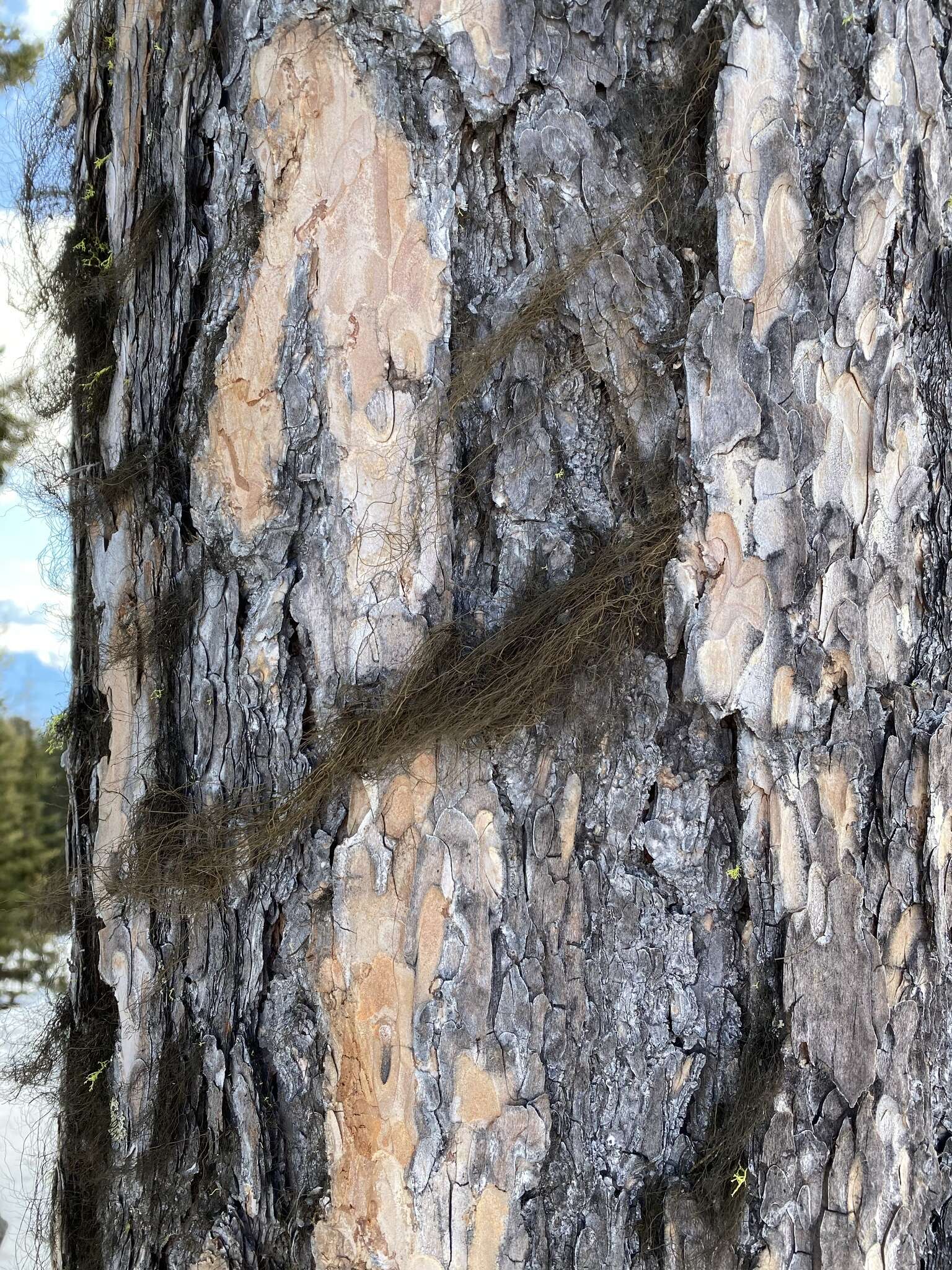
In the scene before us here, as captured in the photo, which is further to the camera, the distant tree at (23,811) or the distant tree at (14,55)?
the distant tree at (23,811)

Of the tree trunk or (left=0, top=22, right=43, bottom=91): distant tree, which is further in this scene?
(left=0, top=22, right=43, bottom=91): distant tree

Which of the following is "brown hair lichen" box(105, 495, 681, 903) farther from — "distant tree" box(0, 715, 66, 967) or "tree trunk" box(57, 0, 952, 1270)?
"distant tree" box(0, 715, 66, 967)

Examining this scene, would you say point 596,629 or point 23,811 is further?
point 23,811

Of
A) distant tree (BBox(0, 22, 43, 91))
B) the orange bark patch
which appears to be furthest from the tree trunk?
distant tree (BBox(0, 22, 43, 91))

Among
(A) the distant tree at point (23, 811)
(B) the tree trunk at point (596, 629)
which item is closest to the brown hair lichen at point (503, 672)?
(B) the tree trunk at point (596, 629)

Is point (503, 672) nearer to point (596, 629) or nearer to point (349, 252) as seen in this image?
point (596, 629)

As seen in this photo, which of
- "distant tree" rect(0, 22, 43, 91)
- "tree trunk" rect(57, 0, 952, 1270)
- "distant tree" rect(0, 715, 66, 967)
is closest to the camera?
"tree trunk" rect(57, 0, 952, 1270)

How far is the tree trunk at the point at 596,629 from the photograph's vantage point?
99cm

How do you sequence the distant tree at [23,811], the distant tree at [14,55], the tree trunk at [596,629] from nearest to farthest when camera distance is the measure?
the tree trunk at [596,629], the distant tree at [14,55], the distant tree at [23,811]

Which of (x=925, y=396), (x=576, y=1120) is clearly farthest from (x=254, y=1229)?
(x=925, y=396)

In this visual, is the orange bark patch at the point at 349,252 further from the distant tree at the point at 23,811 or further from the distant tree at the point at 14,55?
the distant tree at the point at 23,811

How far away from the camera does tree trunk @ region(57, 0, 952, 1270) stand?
3.25 ft

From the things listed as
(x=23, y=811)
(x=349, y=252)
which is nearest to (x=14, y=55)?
(x=349, y=252)

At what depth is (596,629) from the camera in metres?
1.01
